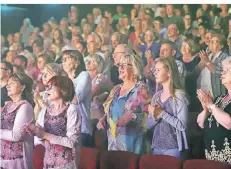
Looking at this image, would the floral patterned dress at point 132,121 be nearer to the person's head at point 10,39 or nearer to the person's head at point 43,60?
the person's head at point 43,60

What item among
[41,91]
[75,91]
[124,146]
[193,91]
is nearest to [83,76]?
[75,91]

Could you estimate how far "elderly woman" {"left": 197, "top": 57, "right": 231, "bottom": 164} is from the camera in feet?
13.8

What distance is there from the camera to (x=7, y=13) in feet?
16.1

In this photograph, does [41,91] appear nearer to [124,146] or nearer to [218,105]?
[124,146]

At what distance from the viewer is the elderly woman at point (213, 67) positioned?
14.1 ft

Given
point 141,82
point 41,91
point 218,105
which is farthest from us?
point 41,91

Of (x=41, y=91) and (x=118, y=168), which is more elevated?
(x=41, y=91)

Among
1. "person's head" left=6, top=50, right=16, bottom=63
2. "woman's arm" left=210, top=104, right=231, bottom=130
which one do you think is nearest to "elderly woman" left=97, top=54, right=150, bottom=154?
"woman's arm" left=210, top=104, right=231, bottom=130

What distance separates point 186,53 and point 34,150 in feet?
6.39

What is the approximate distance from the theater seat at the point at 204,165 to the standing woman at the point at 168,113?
0.14 meters

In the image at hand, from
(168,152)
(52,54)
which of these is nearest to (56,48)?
(52,54)

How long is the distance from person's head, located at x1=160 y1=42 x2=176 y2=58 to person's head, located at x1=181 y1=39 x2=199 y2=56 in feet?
0.33

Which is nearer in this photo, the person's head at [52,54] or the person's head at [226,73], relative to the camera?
the person's head at [226,73]

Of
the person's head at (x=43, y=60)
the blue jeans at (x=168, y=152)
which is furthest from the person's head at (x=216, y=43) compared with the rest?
the person's head at (x=43, y=60)
